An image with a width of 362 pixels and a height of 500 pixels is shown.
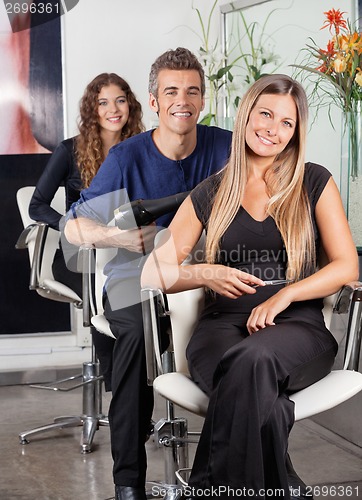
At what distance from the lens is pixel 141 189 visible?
2801 mm

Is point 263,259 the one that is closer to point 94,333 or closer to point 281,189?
point 281,189

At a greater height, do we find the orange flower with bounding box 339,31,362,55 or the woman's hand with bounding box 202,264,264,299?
the orange flower with bounding box 339,31,362,55

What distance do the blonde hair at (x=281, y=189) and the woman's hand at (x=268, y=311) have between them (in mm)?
122

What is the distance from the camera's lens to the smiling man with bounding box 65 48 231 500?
2.68m

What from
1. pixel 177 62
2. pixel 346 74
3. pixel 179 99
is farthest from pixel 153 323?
pixel 346 74

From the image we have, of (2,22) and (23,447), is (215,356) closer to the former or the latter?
(23,447)

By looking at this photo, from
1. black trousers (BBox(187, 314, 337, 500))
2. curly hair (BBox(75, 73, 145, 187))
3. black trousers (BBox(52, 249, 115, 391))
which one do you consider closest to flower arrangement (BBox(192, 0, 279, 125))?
curly hair (BBox(75, 73, 145, 187))

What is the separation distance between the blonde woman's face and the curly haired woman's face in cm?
137

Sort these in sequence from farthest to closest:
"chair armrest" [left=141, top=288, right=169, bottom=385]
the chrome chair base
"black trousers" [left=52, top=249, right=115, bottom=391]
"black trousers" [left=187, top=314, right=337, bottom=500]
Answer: the chrome chair base → "black trousers" [left=52, top=249, right=115, bottom=391] → "chair armrest" [left=141, top=288, right=169, bottom=385] → "black trousers" [left=187, top=314, right=337, bottom=500]

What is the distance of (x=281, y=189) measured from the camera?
2381 mm

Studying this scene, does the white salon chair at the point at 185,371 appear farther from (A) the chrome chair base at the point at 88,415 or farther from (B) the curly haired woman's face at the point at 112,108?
(B) the curly haired woman's face at the point at 112,108

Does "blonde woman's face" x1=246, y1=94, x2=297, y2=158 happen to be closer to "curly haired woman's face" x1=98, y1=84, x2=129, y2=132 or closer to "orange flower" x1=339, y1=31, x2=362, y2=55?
"orange flower" x1=339, y1=31, x2=362, y2=55

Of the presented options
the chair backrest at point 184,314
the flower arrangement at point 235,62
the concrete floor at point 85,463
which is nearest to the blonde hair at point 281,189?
the chair backrest at point 184,314

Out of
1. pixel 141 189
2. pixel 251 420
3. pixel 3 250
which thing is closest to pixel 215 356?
pixel 251 420
